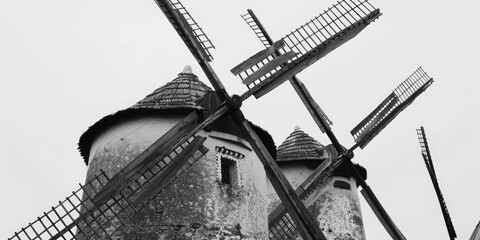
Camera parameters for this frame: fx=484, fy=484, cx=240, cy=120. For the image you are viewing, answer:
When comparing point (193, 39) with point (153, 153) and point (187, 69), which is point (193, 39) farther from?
point (187, 69)

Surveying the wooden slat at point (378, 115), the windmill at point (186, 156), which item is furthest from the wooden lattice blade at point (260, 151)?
the wooden slat at point (378, 115)

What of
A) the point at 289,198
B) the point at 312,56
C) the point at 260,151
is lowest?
the point at 289,198

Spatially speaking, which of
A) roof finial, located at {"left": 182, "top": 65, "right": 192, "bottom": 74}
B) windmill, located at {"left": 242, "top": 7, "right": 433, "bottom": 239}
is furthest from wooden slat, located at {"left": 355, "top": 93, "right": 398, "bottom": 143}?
roof finial, located at {"left": 182, "top": 65, "right": 192, "bottom": 74}

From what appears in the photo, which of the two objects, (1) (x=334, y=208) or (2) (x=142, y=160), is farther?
(1) (x=334, y=208)

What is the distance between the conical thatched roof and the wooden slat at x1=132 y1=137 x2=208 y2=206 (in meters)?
0.68

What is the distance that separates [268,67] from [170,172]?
243cm

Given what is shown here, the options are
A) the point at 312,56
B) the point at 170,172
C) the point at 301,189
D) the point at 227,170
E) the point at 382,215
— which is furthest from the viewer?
the point at 382,215

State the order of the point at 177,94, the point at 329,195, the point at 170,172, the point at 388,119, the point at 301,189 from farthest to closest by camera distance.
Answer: the point at 329,195 < the point at 388,119 < the point at 301,189 < the point at 177,94 < the point at 170,172

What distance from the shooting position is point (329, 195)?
1270 cm

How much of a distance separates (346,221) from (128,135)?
651 cm

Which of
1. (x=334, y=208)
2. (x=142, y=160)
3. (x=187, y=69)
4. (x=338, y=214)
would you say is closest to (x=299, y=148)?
(x=334, y=208)

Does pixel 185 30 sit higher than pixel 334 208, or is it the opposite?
pixel 185 30

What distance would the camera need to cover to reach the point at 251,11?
11.4 m

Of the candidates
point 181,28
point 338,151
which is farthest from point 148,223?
point 338,151
